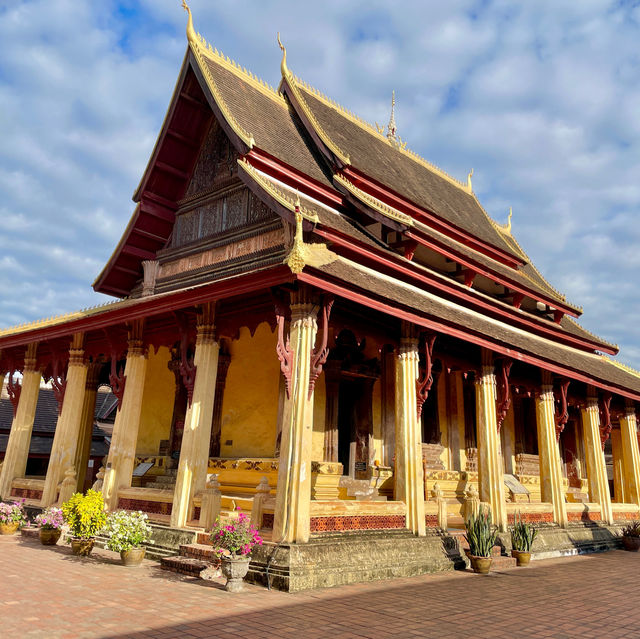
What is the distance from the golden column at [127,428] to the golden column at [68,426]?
189cm

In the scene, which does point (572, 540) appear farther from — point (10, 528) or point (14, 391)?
point (14, 391)

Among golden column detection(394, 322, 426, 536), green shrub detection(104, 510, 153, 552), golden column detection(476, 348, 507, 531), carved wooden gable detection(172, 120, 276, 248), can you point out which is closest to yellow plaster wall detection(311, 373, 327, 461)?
golden column detection(394, 322, 426, 536)

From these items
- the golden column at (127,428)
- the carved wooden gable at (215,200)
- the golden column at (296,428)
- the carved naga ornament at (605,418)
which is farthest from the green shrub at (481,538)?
the carved naga ornament at (605,418)

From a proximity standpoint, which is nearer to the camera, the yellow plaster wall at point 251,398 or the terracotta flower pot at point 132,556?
the terracotta flower pot at point 132,556

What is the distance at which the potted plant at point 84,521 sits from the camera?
362 inches

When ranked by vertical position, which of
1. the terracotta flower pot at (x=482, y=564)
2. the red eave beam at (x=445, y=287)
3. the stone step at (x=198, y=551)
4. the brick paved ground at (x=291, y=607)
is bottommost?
the brick paved ground at (x=291, y=607)

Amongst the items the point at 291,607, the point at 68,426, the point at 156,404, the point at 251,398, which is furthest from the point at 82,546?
the point at 156,404

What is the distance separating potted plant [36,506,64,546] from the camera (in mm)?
10172

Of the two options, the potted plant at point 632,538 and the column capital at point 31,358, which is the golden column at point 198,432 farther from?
the potted plant at point 632,538

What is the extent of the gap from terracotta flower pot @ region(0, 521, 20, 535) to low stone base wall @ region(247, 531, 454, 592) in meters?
6.58

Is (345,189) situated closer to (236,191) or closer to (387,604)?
(236,191)

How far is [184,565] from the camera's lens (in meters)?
8.05

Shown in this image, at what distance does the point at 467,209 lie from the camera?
66.6 feet

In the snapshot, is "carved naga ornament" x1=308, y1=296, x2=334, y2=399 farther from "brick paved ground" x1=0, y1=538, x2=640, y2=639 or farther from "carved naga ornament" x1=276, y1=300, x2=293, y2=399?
"brick paved ground" x1=0, y1=538, x2=640, y2=639
